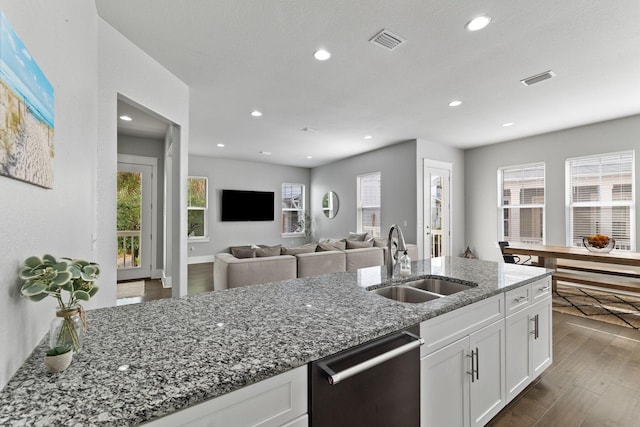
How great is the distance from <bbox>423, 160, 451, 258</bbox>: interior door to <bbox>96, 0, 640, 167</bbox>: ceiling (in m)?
1.29

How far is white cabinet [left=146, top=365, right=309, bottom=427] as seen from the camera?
70 cm

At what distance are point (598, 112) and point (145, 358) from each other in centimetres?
582

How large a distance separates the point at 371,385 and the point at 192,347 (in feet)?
2.05

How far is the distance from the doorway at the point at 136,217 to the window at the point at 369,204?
4.44 m

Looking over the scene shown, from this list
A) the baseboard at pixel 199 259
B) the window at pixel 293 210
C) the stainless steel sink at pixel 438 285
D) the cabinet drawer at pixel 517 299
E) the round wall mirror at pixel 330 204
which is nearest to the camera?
the cabinet drawer at pixel 517 299

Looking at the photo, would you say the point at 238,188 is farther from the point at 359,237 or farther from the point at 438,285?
the point at 438,285

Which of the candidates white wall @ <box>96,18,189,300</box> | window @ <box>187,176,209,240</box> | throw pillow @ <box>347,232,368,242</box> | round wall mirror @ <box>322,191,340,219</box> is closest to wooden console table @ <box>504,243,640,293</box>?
throw pillow @ <box>347,232,368,242</box>

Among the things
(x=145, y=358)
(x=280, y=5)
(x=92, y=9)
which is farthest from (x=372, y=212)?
(x=145, y=358)

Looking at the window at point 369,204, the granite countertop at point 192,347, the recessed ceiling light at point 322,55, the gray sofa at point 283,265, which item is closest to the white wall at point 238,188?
the window at point 369,204

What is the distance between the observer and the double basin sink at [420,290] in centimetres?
177

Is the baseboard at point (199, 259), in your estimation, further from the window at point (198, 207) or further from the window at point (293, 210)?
the window at point (293, 210)

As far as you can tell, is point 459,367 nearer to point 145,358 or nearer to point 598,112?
point 145,358

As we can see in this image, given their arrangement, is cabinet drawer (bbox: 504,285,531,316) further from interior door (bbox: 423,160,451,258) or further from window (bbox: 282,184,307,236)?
window (bbox: 282,184,307,236)

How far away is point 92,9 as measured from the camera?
1.93m
